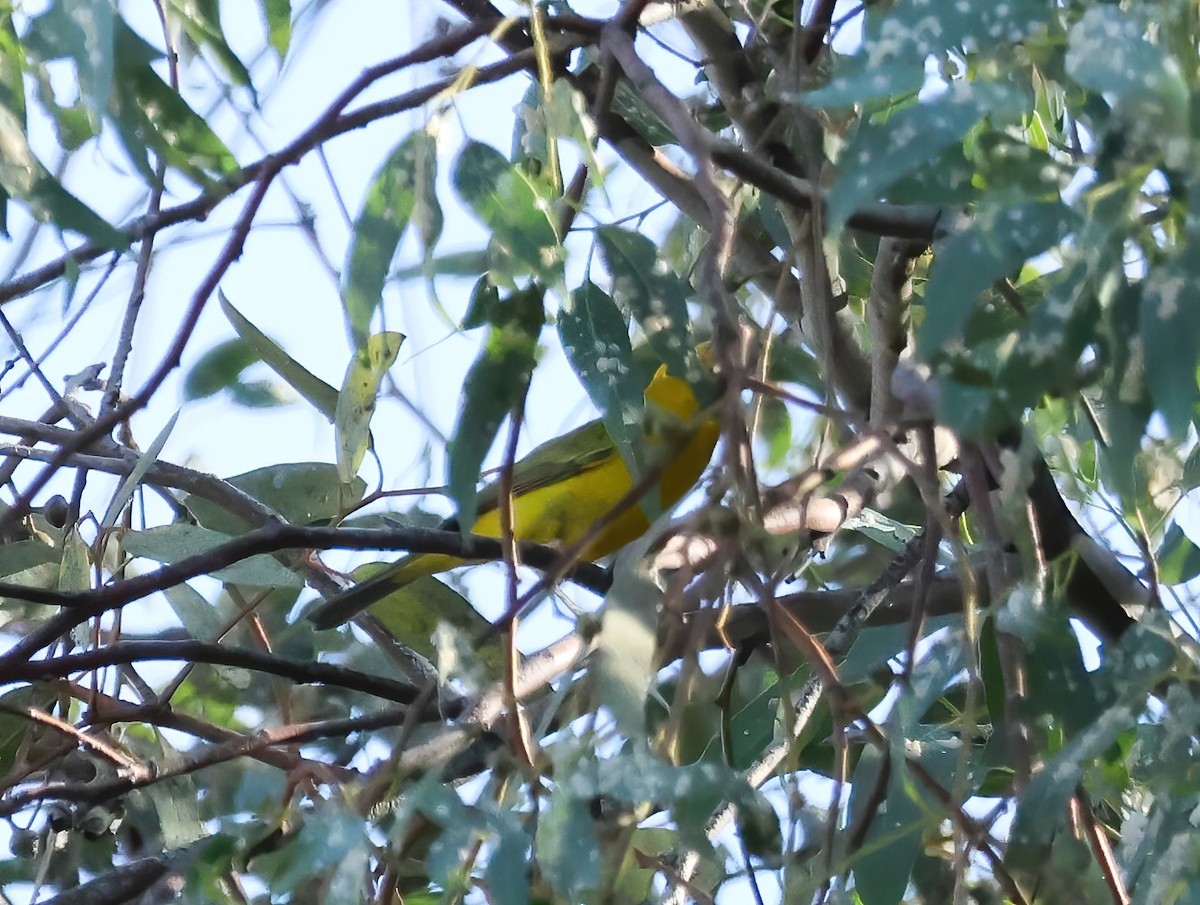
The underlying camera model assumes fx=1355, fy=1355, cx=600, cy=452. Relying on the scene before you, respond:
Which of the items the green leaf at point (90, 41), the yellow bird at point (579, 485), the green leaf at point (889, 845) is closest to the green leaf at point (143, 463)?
the green leaf at point (90, 41)

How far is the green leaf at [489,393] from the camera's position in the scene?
0.84 meters

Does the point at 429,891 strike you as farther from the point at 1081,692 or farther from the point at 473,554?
the point at 1081,692

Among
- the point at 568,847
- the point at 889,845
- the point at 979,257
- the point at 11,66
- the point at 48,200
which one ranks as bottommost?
the point at 889,845

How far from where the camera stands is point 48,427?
153cm

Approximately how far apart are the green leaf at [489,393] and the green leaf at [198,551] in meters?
0.49

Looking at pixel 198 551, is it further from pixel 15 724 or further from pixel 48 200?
pixel 48 200

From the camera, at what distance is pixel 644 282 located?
0.94 m

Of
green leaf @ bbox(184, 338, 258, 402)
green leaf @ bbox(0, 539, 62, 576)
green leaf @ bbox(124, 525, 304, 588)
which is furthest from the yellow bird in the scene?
green leaf @ bbox(124, 525, 304, 588)

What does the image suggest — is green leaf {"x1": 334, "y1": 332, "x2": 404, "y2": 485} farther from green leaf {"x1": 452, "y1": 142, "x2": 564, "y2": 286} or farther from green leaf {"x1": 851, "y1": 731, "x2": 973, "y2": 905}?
green leaf {"x1": 851, "y1": 731, "x2": 973, "y2": 905}

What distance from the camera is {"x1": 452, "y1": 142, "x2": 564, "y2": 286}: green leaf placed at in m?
0.84

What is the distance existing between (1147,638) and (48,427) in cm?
119

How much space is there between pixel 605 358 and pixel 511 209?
0.40 ft

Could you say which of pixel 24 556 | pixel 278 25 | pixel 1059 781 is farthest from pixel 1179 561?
pixel 24 556

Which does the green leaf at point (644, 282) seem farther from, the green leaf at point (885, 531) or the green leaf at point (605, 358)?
the green leaf at point (885, 531)
